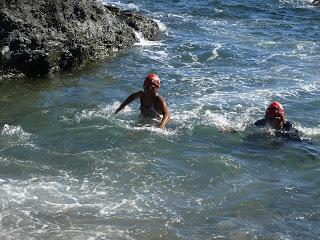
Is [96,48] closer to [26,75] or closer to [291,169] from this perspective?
[26,75]

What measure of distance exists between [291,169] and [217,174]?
4.55 ft

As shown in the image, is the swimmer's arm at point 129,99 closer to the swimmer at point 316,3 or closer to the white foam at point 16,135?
the white foam at point 16,135

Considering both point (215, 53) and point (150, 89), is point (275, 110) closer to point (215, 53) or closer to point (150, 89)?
point (150, 89)

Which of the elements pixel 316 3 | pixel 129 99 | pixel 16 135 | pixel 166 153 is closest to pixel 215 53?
pixel 129 99

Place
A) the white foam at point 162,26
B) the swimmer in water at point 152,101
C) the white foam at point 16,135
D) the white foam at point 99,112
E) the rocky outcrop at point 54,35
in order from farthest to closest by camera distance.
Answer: the white foam at point 162,26, the rocky outcrop at point 54,35, the white foam at point 99,112, the swimmer in water at point 152,101, the white foam at point 16,135

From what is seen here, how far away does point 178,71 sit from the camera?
53.2ft

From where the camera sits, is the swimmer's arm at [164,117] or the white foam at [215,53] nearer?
the swimmer's arm at [164,117]

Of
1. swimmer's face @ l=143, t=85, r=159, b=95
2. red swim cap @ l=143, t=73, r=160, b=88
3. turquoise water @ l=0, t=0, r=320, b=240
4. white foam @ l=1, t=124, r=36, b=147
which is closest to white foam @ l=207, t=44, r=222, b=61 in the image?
turquoise water @ l=0, t=0, r=320, b=240

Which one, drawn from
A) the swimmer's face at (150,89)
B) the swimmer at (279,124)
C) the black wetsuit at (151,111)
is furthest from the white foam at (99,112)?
the swimmer at (279,124)

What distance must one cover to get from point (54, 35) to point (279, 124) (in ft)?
23.2

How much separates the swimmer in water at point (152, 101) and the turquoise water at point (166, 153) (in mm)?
240

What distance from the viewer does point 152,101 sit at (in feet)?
38.8

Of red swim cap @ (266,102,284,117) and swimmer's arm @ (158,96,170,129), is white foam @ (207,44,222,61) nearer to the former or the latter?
swimmer's arm @ (158,96,170,129)

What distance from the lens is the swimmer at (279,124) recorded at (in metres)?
11.2
